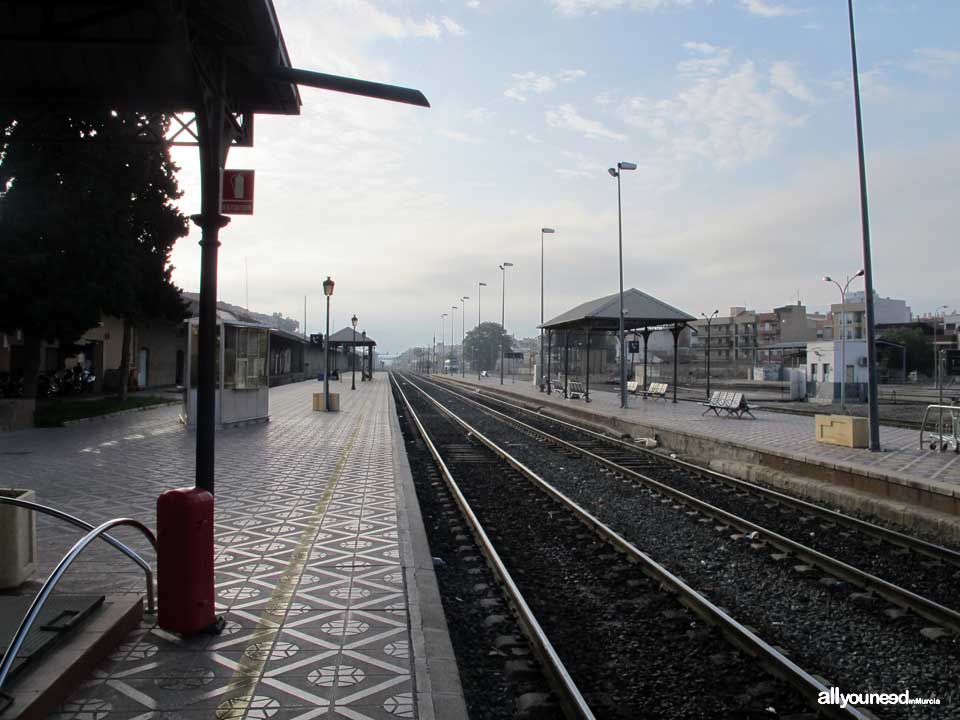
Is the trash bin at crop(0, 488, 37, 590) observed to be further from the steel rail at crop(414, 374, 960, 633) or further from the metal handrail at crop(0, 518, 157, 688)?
the steel rail at crop(414, 374, 960, 633)

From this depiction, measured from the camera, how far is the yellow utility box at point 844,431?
1305 cm

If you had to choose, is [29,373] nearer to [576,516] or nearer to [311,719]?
[576,516]

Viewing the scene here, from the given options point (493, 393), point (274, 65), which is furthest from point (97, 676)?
point (493, 393)

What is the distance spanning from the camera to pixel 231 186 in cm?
458

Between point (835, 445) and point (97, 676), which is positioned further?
point (835, 445)

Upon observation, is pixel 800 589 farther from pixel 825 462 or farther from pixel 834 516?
pixel 825 462

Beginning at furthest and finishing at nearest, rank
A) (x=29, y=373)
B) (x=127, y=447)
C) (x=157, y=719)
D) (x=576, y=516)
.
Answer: (x=29, y=373) → (x=127, y=447) → (x=576, y=516) → (x=157, y=719)

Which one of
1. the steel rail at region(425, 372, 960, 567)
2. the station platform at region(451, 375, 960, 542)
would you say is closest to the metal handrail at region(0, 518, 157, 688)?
the steel rail at region(425, 372, 960, 567)

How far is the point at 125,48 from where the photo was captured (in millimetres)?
4402

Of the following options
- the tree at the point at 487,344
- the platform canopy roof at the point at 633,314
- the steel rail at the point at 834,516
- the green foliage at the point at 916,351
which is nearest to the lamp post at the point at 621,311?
the platform canopy roof at the point at 633,314

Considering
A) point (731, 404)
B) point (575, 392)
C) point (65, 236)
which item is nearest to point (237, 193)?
point (65, 236)

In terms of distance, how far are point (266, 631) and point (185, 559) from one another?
67 cm

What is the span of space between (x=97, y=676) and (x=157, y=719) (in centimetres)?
61

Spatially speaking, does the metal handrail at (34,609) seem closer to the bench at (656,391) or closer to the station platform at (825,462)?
the station platform at (825,462)
